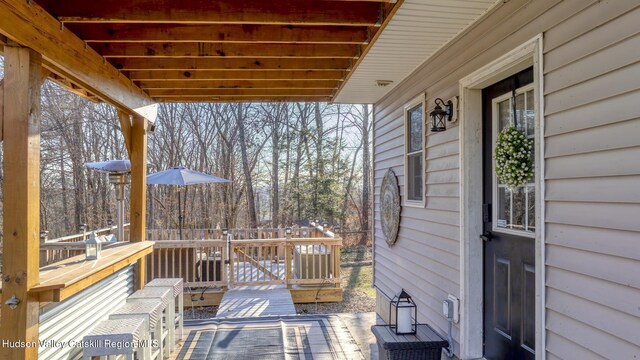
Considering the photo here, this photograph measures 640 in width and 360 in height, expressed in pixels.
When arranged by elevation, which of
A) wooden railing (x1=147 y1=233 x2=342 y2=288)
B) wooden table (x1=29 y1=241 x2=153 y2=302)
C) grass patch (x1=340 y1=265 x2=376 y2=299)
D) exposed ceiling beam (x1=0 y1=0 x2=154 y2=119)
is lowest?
grass patch (x1=340 y1=265 x2=376 y2=299)

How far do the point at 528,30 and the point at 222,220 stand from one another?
1263 centimetres

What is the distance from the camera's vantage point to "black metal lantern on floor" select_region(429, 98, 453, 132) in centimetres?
338

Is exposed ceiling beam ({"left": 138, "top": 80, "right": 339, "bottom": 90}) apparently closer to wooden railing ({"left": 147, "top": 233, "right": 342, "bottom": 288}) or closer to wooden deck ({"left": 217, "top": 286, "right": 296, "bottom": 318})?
wooden deck ({"left": 217, "top": 286, "right": 296, "bottom": 318})

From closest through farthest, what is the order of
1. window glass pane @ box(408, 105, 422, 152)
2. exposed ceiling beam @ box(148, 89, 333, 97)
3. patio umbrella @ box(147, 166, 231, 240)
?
window glass pane @ box(408, 105, 422, 152)
exposed ceiling beam @ box(148, 89, 333, 97)
patio umbrella @ box(147, 166, 231, 240)

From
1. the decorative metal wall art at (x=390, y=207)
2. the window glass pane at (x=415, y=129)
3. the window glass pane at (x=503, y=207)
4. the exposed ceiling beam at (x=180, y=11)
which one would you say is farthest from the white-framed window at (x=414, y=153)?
the exposed ceiling beam at (x=180, y=11)

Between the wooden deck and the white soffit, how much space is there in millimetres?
3223

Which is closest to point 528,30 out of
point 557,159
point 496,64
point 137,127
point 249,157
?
point 496,64

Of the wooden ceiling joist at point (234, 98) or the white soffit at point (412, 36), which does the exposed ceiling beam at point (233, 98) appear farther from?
the white soffit at point (412, 36)

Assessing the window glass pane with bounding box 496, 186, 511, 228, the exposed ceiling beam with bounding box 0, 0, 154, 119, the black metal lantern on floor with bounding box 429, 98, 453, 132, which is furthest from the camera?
the black metal lantern on floor with bounding box 429, 98, 453, 132

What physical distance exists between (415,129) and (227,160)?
34.8 ft

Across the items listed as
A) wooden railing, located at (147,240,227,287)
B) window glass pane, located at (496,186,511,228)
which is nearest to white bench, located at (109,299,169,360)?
window glass pane, located at (496,186,511,228)

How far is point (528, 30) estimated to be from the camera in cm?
237

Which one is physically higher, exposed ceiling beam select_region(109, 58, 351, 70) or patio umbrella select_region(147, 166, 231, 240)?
exposed ceiling beam select_region(109, 58, 351, 70)

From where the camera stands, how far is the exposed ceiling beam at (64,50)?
231cm
